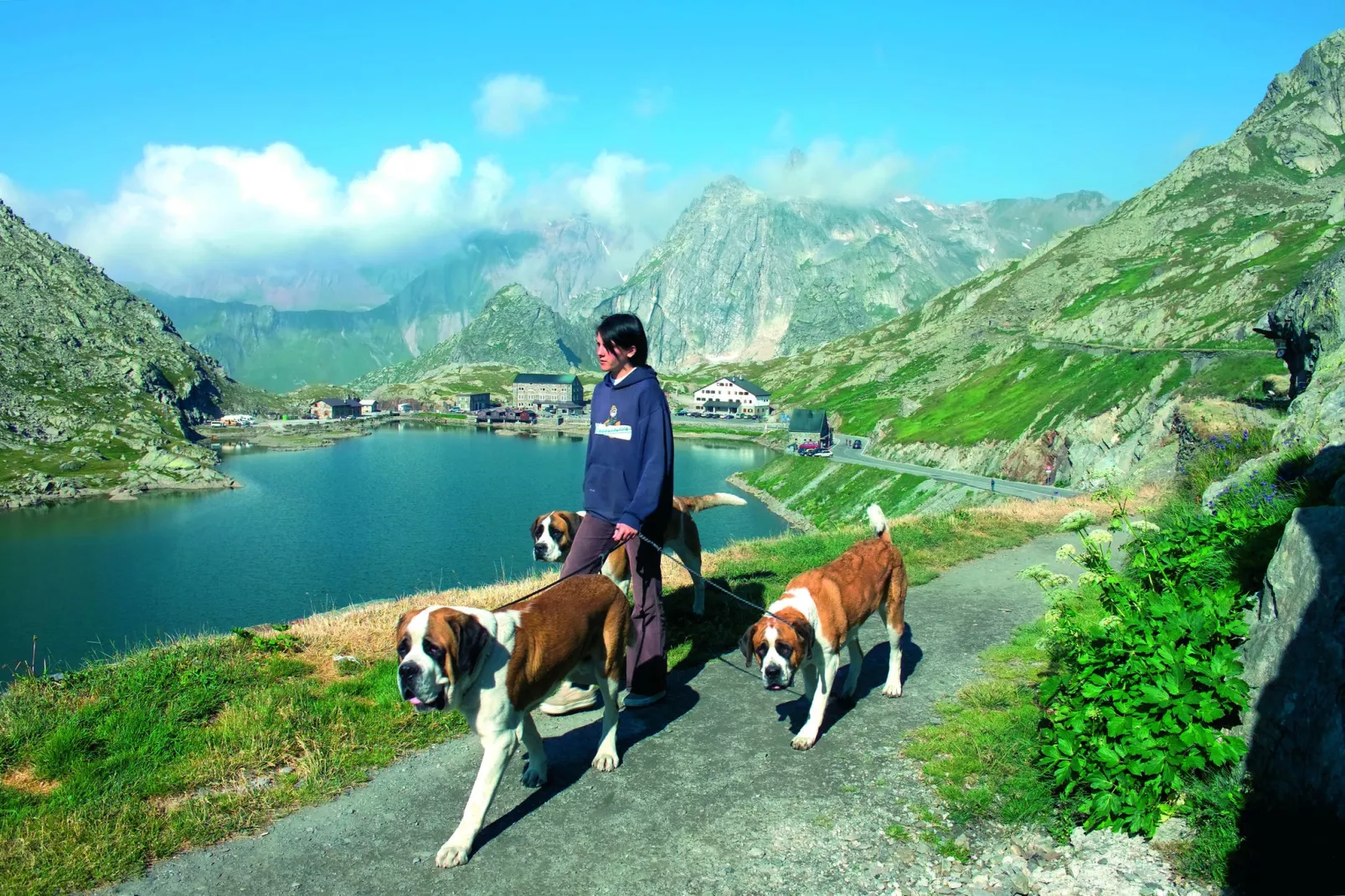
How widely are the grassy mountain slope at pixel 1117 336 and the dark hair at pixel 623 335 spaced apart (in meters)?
6.47

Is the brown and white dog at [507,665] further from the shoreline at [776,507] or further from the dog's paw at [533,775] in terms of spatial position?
the shoreline at [776,507]

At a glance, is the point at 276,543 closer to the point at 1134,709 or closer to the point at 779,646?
the point at 779,646

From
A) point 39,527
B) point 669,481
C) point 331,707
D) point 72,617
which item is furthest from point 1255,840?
point 39,527

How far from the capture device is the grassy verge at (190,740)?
19.5 feet

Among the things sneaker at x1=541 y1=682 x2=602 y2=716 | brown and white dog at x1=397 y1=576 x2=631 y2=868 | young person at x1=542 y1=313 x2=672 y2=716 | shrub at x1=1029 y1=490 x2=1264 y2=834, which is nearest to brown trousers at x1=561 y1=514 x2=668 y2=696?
young person at x1=542 y1=313 x2=672 y2=716

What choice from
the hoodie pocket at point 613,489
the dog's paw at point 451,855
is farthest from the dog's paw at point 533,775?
the hoodie pocket at point 613,489

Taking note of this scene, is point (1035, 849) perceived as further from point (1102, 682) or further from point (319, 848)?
point (319, 848)

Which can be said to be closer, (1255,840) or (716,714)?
(1255,840)

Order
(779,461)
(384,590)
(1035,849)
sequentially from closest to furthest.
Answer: (1035,849), (384,590), (779,461)

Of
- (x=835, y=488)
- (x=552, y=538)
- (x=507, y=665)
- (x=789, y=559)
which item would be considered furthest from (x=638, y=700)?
(x=835, y=488)

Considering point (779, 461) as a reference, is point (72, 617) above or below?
below

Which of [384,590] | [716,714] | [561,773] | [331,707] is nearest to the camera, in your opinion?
[561,773]

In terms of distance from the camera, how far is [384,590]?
56.1 metres

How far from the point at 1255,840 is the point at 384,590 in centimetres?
5730
